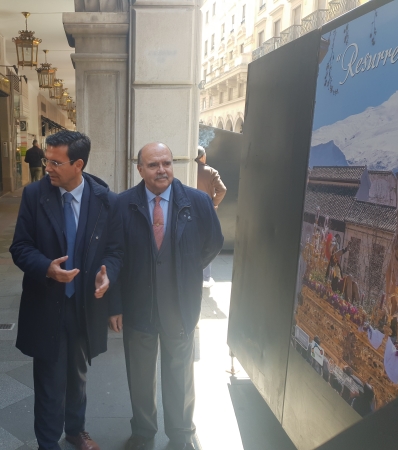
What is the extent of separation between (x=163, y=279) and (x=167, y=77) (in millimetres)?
2632

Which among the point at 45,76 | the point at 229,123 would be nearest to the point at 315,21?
the point at 45,76

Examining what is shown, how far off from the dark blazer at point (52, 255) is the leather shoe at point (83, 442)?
668 millimetres

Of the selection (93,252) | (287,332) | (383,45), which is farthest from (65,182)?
(383,45)

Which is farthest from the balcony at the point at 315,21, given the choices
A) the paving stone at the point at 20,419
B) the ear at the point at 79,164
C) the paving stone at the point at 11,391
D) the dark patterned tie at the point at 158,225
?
the paving stone at the point at 11,391

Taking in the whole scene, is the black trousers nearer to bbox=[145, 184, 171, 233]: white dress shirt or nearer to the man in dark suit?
the man in dark suit

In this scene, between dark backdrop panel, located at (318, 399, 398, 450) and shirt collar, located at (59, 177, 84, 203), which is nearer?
dark backdrop panel, located at (318, 399, 398, 450)

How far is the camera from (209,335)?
4.93m

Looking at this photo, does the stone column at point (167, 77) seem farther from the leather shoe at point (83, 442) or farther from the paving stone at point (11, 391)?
the leather shoe at point (83, 442)

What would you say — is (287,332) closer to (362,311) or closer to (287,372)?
(287,372)

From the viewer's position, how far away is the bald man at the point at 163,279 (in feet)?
8.91

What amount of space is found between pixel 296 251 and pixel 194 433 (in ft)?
4.63

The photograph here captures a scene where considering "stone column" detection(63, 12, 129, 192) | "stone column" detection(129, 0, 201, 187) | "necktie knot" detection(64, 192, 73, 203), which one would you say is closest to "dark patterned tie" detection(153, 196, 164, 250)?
"necktie knot" detection(64, 192, 73, 203)

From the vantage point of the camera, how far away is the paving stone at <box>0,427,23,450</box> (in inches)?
115

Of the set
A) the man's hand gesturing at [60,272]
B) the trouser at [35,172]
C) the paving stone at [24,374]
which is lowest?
the paving stone at [24,374]
